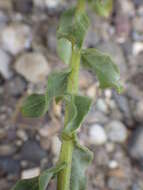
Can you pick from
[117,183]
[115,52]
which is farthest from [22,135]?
[115,52]

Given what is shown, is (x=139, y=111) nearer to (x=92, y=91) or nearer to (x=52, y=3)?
(x=92, y=91)

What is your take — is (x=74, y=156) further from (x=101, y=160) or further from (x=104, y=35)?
(x=104, y=35)

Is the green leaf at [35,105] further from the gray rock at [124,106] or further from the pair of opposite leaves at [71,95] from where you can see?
the gray rock at [124,106]

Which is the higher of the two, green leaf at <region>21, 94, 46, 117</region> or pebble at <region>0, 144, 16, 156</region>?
green leaf at <region>21, 94, 46, 117</region>

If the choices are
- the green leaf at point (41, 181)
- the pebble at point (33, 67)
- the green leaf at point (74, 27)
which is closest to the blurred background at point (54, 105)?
the pebble at point (33, 67)

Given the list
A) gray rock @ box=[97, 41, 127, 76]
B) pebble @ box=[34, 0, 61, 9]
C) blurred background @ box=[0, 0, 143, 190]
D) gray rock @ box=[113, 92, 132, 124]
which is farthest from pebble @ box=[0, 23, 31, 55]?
gray rock @ box=[113, 92, 132, 124]

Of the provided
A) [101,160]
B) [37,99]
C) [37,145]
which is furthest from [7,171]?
[37,99]

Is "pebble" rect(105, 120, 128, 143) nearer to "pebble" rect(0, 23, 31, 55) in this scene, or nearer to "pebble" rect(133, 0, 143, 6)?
"pebble" rect(0, 23, 31, 55)
